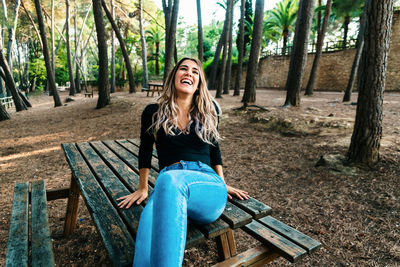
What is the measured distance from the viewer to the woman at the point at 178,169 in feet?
4.04

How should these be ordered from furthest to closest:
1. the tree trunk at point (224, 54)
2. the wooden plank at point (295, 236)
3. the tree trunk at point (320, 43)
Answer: the tree trunk at point (224, 54)
the tree trunk at point (320, 43)
the wooden plank at point (295, 236)

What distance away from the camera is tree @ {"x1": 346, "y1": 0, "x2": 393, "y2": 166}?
3320 mm

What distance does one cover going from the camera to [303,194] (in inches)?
131

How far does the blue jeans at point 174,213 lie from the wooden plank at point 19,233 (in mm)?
647

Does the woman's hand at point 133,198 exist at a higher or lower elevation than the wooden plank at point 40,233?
higher

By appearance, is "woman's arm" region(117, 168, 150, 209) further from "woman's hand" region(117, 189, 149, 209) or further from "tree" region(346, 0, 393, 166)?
"tree" region(346, 0, 393, 166)

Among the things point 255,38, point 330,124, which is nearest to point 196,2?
point 255,38

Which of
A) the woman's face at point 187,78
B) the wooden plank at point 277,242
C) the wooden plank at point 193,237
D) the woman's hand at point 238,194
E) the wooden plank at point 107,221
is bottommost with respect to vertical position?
the wooden plank at point 277,242

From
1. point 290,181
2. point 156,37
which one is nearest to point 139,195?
point 290,181

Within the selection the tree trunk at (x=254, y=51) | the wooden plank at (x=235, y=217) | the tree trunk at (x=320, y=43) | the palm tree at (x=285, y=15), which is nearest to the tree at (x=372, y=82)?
the wooden plank at (x=235, y=217)

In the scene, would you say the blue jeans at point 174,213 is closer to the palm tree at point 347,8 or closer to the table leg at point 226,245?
the table leg at point 226,245

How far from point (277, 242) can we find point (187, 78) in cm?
138

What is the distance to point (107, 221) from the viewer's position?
144 cm

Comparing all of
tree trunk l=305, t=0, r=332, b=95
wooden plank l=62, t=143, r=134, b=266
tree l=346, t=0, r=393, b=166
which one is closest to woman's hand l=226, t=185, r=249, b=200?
wooden plank l=62, t=143, r=134, b=266
